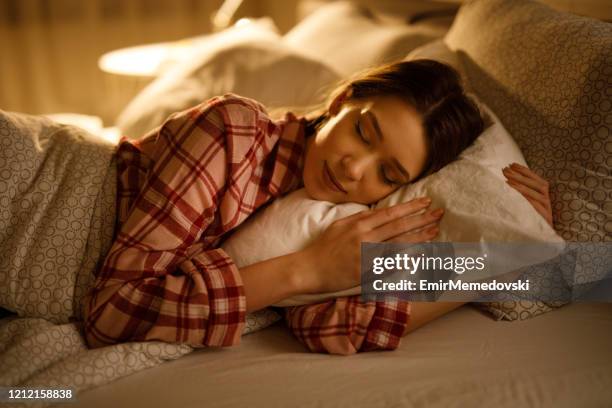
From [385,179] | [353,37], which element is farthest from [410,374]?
[353,37]

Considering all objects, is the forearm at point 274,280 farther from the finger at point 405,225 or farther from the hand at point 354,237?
the finger at point 405,225

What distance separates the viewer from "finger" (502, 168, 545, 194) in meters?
1.08

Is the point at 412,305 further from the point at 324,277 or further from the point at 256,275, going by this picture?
the point at 256,275

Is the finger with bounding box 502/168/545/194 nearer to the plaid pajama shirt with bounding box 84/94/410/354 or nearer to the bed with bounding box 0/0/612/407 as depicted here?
the bed with bounding box 0/0/612/407

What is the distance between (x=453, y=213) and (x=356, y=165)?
0.19 m

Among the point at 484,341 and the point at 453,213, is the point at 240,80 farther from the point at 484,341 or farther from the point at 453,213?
the point at 484,341

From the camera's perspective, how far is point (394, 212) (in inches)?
40.8

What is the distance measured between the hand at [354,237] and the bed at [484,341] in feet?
0.44

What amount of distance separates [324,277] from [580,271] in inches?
19.0

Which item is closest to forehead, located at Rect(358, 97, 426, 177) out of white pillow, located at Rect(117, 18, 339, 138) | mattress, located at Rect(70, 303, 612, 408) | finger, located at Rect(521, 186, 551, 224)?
finger, located at Rect(521, 186, 551, 224)

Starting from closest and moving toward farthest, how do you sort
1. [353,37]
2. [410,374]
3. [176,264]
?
[410,374] → [176,264] → [353,37]

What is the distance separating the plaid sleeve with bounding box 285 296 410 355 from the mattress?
0.02 metres

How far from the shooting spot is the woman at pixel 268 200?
0.95 m

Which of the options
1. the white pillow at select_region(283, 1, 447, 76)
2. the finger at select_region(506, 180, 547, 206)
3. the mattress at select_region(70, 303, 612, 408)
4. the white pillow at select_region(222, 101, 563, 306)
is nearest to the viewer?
the mattress at select_region(70, 303, 612, 408)
